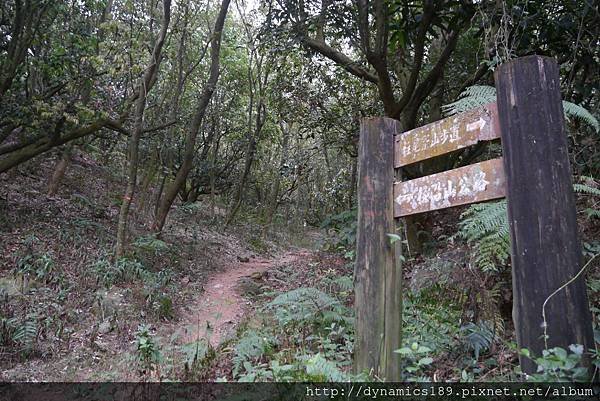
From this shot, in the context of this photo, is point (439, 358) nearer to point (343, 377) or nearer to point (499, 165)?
point (343, 377)

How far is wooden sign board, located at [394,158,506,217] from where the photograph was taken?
9.55 ft

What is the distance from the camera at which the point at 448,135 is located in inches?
128

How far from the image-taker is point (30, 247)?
27.4ft

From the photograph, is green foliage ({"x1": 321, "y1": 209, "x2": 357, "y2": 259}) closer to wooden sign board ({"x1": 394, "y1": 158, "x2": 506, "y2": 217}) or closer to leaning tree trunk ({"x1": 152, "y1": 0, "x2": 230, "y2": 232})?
leaning tree trunk ({"x1": 152, "y1": 0, "x2": 230, "y2": 232})

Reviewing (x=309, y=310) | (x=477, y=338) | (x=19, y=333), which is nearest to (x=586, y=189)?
(x=477, y=338)

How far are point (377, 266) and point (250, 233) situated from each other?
1453 cm

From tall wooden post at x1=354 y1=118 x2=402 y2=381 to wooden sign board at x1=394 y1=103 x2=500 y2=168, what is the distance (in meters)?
0.12

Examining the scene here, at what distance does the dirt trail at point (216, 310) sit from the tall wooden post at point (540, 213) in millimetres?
3622

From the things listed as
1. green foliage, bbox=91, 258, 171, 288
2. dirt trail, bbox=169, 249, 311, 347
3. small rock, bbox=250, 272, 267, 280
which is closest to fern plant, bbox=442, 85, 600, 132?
dirt trail, bbox=169, 249, 311, 347

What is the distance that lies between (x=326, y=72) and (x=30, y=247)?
8.37 meters

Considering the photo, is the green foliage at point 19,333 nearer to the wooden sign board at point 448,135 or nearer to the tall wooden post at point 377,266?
the tall wooden post at point 377,266

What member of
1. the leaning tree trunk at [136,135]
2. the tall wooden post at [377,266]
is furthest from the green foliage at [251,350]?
the leaning tree trunk at [136,135]

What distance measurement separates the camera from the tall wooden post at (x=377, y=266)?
131 inches

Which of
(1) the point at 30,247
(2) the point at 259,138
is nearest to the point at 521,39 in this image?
(1) the point at 30,247
